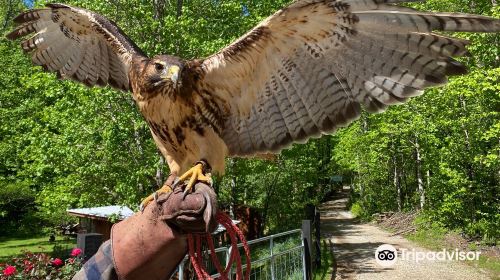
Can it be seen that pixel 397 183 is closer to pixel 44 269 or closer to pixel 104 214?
pixel 104 214

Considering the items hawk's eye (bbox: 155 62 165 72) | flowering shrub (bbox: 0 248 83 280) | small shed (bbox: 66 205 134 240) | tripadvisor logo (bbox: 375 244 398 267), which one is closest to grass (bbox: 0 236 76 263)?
small shed (bbox: 66 205 134 240)

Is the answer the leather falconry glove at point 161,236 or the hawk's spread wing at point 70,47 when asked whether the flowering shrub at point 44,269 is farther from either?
the leather falconry glove at point 161,236

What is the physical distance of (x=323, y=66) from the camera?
3113 mm

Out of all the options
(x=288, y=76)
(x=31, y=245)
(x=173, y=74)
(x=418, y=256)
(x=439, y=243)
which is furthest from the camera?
(x=31, y=245)

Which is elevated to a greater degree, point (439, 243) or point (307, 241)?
point (307, 241)

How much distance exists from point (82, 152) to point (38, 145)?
2.10 meters

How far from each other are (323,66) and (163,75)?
1119 mm

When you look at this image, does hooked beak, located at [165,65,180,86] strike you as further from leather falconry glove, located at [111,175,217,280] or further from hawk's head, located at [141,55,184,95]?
leather falconry glove, located at [111,175,217,280]

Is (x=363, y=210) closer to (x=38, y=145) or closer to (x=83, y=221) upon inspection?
(x=83, y=221)

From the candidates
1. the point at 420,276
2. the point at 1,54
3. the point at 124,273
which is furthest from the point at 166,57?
the point at 1,54

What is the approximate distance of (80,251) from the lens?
4.66 metres

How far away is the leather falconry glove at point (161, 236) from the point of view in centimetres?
203

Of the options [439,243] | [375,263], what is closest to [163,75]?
[375,263]

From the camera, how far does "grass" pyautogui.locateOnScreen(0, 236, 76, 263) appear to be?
60.6 ft
